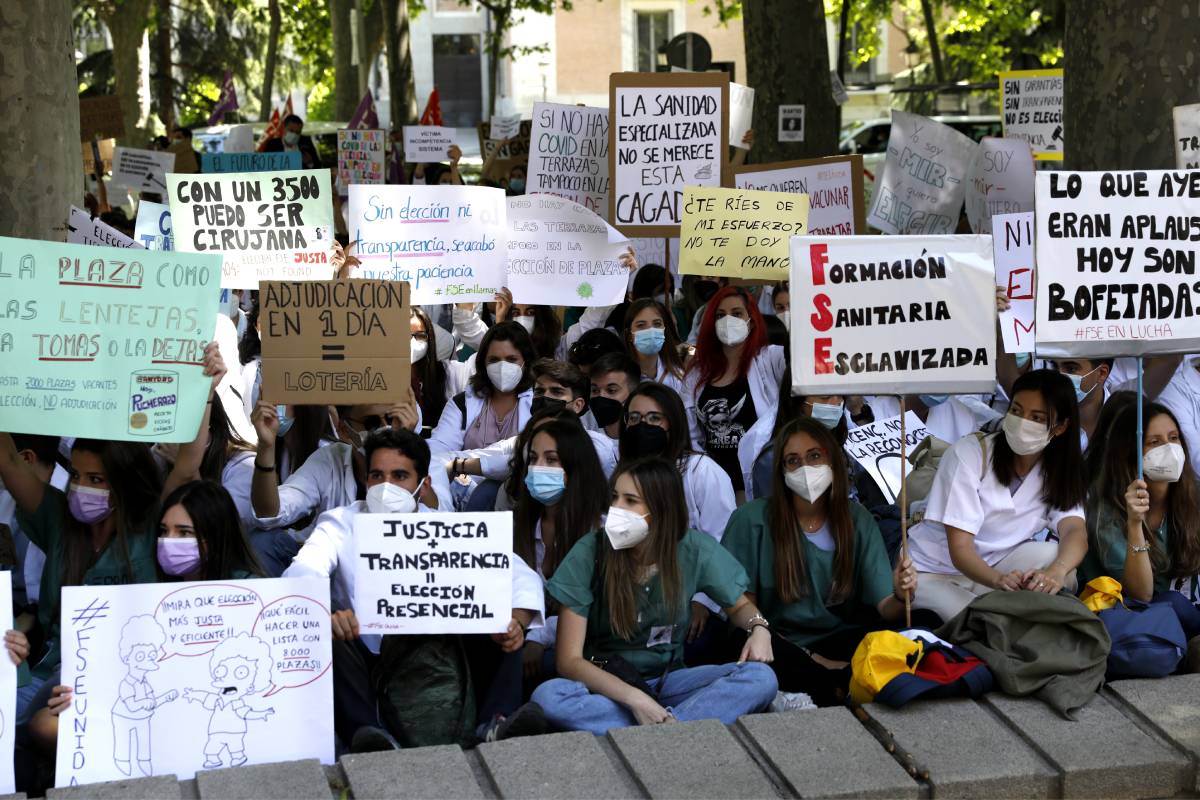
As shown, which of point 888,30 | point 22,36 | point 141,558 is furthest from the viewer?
point 888,30

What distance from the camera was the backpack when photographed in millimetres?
5262

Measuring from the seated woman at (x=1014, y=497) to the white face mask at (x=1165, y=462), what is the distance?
0.24 meters

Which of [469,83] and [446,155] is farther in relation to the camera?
[469,83]

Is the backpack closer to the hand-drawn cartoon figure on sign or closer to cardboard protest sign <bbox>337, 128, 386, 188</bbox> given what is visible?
the hand-drawn cartoon figure on sign

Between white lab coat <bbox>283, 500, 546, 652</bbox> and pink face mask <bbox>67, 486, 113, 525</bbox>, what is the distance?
2.30ft

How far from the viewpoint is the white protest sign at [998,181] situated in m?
10.0

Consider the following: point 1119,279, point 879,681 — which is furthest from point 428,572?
point 1119,279

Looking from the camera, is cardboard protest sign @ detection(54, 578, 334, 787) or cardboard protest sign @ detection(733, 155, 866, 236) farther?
cardboard protest sign @ detection(733, 155, 866, 236)

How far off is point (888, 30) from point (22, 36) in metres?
43.3

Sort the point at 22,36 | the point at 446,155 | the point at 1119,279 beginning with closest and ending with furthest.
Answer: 1. the point at 1119,279
2. the point at 22,36
3. the point at 446,155

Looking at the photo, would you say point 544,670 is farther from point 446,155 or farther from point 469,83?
point 469,83

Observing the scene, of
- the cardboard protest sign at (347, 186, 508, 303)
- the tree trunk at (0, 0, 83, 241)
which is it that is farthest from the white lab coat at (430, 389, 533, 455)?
the tree trunk at (0, 0, 83, 241)

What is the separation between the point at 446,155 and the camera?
1614cm

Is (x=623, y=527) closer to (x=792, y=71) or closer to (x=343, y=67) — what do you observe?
(x=792, y=71)
